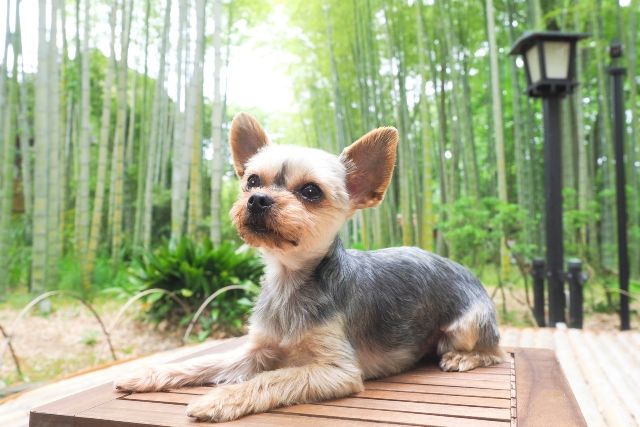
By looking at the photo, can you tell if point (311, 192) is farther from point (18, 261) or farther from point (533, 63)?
point (18, 261)

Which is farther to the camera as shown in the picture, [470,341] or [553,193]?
[553,193]

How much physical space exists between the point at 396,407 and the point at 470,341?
519mm

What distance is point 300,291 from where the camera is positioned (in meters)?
1.38

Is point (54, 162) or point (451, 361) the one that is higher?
point (54, 162)

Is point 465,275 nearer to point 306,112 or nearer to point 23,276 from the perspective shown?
point 306,112

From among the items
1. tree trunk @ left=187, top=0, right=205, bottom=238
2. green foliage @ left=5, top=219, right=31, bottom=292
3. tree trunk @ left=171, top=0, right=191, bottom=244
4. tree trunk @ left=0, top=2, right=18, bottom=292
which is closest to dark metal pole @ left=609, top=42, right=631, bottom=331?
tree trunk @ left=187, top=0, right=205, bottom=238

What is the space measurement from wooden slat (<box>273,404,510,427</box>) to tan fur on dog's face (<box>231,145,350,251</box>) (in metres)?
0.39

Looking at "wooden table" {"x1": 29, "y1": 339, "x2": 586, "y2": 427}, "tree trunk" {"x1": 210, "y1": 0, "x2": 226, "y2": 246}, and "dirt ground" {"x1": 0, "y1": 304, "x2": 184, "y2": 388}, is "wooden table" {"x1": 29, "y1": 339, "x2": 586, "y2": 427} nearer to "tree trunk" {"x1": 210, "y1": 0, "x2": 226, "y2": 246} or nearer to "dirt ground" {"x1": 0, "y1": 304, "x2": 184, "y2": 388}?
"dirt ground" {"x1": 0, "y1": 304, "x2": 184, "y2": 388}

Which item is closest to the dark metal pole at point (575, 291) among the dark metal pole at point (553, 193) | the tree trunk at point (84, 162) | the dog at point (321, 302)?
the dark metal pole at point (553, 193)

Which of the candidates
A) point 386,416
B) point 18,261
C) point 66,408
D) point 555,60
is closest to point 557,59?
point 555,60

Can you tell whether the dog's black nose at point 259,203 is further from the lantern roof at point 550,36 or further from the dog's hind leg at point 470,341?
the lantern roof at point 550,36

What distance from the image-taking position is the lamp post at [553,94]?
12.4 feet

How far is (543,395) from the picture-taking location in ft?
4.50

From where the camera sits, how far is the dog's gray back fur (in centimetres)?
138
